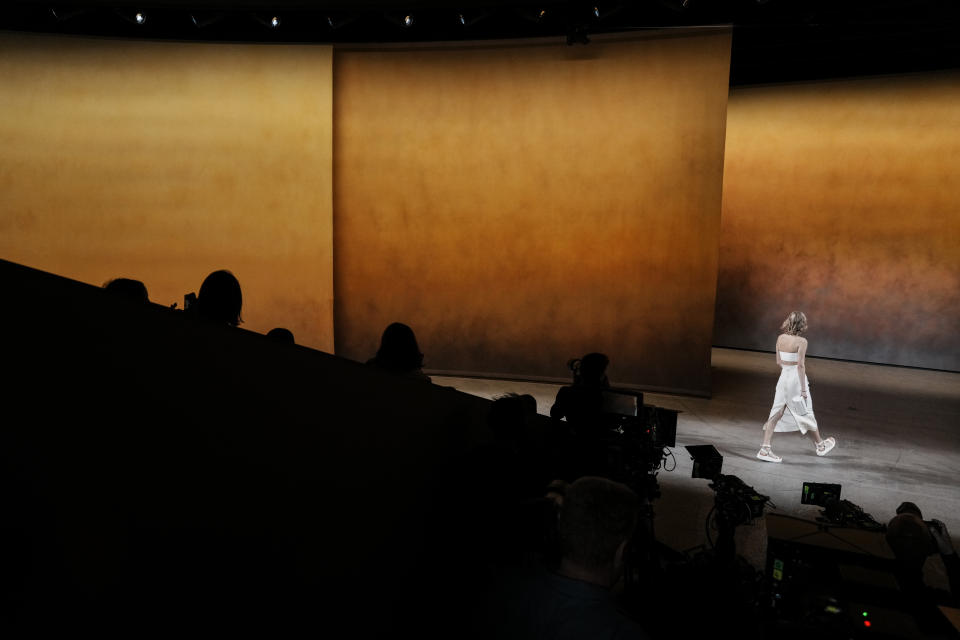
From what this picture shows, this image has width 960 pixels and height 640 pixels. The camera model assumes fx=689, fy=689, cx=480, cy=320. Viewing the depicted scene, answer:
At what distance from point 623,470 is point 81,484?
9.62 ft

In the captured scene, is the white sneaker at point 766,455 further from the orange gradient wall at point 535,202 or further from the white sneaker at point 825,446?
the orange gradient wall at point 535,202

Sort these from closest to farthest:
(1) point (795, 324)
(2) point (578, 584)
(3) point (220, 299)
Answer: (2) point (578, 584) < (3) point (220, 299) < (1) point (795, 324)

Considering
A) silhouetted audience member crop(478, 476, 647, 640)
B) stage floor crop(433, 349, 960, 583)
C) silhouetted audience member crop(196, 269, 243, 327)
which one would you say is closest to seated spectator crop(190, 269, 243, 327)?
silhouetted audience member crop(196, 269, 243, 327)

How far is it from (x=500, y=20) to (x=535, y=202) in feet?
8.67

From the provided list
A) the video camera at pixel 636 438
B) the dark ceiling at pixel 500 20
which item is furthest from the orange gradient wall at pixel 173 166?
the video camera at pixel 636 438

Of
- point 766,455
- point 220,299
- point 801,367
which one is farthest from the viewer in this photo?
point 801,367

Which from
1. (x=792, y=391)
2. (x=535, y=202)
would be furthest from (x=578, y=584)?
(x=535, y=202)

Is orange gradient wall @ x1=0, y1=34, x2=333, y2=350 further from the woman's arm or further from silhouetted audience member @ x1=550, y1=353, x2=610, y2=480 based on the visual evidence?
silhouetted audience member @ x1=550, y1=353, x2=610, y2=480

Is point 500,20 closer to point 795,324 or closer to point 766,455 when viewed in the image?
point 795,324

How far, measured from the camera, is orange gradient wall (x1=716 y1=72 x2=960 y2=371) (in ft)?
41.1

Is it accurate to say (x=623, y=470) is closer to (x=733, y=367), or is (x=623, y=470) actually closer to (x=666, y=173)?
(x=666, y=173)

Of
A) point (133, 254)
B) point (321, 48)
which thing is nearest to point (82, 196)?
point (133, 254)

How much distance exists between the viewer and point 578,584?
79.9 inches

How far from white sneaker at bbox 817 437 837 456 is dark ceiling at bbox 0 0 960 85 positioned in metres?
4.89
